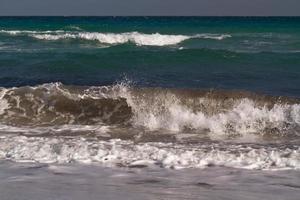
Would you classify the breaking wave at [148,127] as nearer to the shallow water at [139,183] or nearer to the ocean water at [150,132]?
the ocean water at [150,132]

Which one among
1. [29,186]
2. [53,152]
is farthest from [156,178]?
[53,152]

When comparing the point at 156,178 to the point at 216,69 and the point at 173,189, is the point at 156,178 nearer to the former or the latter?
the point at 173,189

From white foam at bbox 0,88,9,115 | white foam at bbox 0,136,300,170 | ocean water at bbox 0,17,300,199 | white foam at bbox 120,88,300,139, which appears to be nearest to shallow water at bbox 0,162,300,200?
ocean water at bbox 0,17,300,199

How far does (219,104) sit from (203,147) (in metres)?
3.33

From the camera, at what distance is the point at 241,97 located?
39.7ft

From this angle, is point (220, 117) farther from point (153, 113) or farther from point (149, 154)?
point (149, 154)

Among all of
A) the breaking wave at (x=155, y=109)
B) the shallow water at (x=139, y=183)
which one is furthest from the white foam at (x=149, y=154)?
the breaking wave at (x=155, y=109)

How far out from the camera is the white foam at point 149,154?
7.53m

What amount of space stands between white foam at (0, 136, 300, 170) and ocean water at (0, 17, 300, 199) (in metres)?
0.01

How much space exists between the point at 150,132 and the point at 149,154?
2.01 m

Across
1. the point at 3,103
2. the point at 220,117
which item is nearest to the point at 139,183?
the point at 220,117

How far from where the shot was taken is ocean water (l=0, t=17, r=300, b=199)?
655 centimetres

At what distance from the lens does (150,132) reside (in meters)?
10.0

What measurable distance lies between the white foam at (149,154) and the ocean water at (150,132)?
1cm
